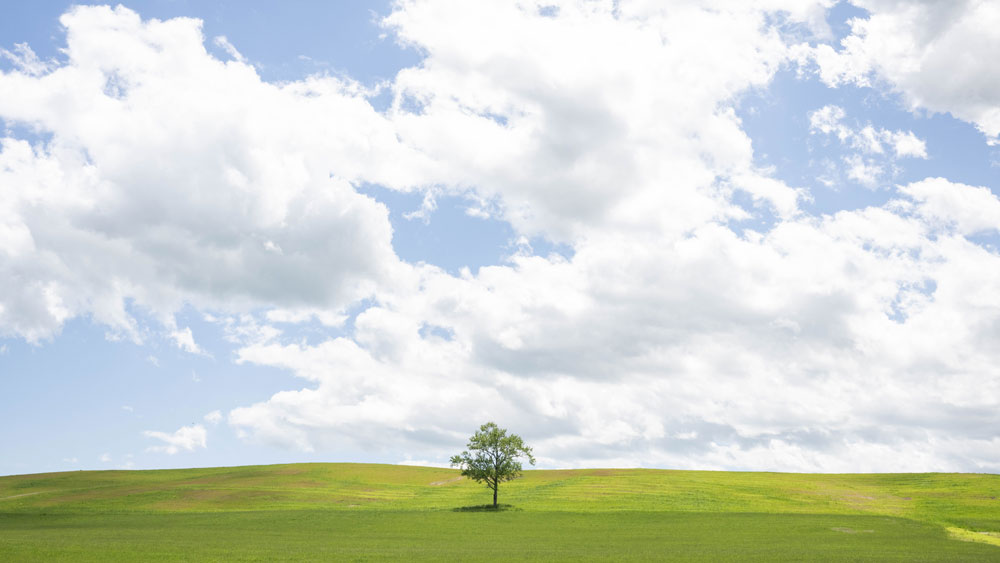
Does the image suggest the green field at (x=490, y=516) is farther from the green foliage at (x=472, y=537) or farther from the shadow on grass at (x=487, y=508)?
the shadow on grass at (x=487, y=508)

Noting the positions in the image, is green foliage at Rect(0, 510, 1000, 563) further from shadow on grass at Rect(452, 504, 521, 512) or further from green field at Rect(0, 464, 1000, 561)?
shadow on grass at Rect(452, 504, 521, 512)

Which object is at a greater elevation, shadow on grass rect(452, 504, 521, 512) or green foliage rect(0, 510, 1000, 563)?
green foliage rect(0, 510, 1000, 563)

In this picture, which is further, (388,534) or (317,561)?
(388,534)

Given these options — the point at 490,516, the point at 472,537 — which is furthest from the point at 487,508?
the point at 472,537

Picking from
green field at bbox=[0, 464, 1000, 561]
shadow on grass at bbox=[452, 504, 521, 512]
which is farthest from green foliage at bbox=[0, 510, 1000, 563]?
shadow on grass at bbox=[452, 504, 521, 512]

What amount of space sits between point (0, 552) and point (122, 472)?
92.5 m

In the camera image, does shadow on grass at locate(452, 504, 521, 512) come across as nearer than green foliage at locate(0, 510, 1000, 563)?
No

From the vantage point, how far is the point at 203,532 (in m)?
57.0

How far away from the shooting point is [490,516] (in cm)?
7106

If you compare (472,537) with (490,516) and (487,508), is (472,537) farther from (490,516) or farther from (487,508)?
(487,508)

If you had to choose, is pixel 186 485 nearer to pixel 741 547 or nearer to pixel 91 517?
pixel 91 517

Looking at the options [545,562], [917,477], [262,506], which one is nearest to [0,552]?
[545,562]

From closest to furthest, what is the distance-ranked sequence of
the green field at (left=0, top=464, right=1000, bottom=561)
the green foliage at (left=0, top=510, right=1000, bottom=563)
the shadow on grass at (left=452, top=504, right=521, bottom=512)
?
the green foliage at (left=0, top=510, right=1000, bottom=563)
the green field at (left=0, top=464, right=1000, bottom=561)
the shadow on grass at (left=452, top=504, right=521, bottom=512)

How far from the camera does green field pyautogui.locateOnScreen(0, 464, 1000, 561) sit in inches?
1813
